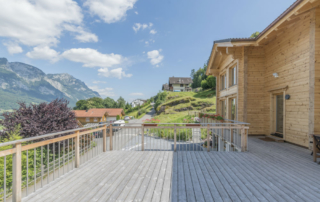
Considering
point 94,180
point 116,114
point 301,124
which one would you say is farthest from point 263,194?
point 116,114

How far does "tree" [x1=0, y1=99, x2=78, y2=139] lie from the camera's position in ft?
30.3

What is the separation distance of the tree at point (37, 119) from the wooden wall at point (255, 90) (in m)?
12.1

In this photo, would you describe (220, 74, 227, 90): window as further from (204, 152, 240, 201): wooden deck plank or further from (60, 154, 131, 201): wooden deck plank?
(60, 154, 131, 201): wooden deck plank

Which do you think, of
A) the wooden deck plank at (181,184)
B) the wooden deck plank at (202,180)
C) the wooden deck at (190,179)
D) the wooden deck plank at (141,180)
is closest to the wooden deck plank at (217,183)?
the wooden deck at (190,179)

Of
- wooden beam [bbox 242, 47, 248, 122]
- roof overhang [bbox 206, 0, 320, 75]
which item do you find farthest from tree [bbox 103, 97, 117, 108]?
wooden beam [bbox 242, 47, 248, 122]

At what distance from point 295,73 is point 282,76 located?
0.67m

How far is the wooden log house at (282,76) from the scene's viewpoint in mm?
4820

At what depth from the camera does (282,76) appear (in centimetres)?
623

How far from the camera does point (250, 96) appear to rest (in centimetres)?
722

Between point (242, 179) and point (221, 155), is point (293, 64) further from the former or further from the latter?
point (242, 179)

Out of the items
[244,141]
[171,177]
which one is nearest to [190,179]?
[171,177]

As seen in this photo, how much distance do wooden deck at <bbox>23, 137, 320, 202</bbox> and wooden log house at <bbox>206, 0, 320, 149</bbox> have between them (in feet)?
5.67

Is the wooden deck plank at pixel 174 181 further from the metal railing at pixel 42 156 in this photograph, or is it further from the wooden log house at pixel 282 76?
the wooden log house at pixel 282 76

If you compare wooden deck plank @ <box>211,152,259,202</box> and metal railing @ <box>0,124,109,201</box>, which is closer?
metal railing @ <box>0,124,109,201</box>
